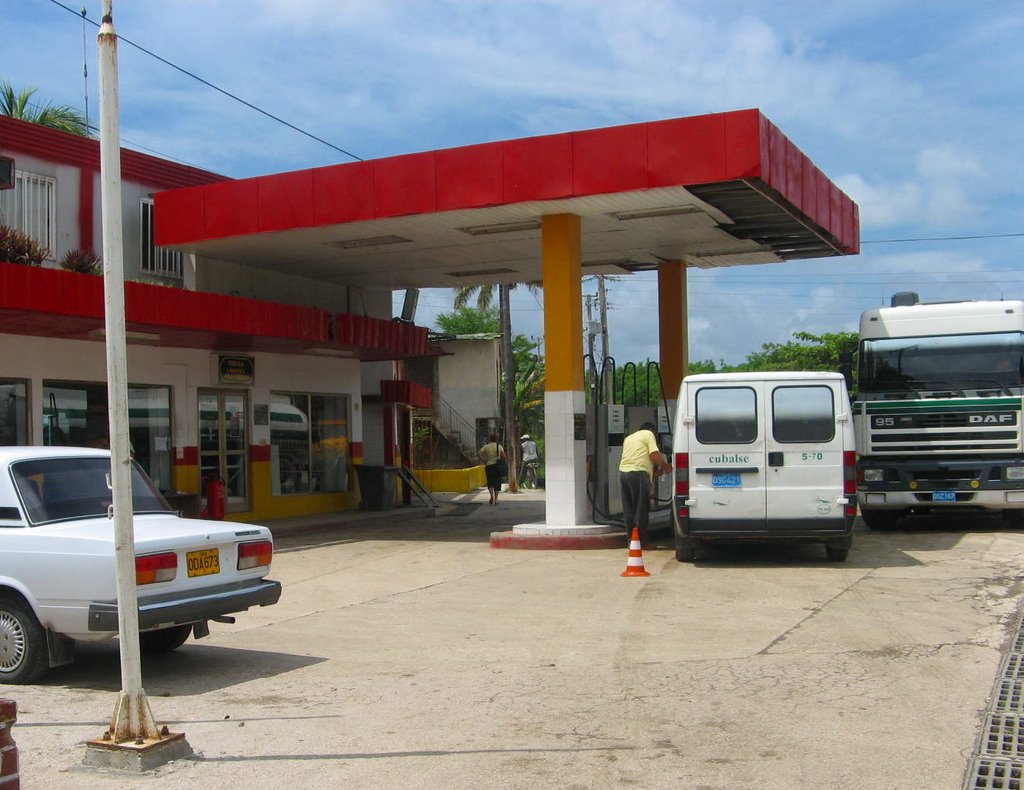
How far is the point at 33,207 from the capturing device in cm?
1762

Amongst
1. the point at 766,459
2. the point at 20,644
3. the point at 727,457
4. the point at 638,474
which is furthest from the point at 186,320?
the point at 20,644

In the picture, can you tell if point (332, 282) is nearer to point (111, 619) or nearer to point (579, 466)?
point (579, 466)

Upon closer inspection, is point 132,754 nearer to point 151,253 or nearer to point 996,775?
point 996,775

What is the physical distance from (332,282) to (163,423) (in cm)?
593

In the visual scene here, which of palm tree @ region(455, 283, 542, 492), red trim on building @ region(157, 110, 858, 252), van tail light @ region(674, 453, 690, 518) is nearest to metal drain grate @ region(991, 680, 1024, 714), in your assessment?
van tail light @ region(674, 453, 690, 518)

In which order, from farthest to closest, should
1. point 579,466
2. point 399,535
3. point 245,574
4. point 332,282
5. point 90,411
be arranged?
1. point 332,282
2. point 399,535
3. point 90,411
4. point 579,466
5. point 245,574

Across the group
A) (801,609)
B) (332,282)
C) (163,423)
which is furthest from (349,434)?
(801,609)

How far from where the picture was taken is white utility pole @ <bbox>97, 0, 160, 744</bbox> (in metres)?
5.50

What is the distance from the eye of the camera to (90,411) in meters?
17.2

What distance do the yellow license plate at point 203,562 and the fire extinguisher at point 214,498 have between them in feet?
36.3

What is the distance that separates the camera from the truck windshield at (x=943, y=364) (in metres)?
15.7

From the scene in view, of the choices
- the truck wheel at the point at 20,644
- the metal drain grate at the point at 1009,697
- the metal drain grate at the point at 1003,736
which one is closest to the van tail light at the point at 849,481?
the metal drain grate at the point at 1009,697

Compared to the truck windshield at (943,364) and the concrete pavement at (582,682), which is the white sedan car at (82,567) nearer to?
the concrete pavement at (582,682)

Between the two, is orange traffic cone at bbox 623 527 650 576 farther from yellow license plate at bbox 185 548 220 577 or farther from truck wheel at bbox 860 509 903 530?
truck wheel at bbox 860 509 903 530
